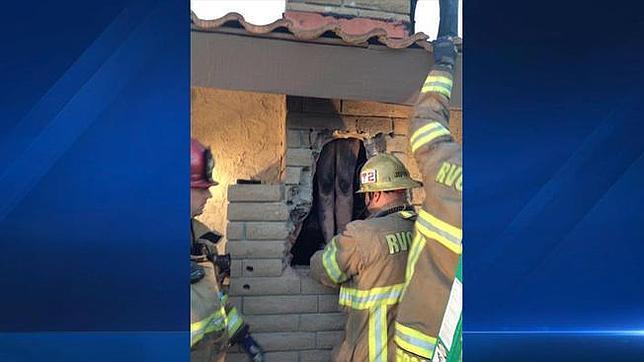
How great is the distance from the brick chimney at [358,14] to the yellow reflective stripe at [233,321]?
1482 mm

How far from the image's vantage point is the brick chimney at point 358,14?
315 centimetres

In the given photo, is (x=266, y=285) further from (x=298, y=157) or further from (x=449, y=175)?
(x=449, y=175)

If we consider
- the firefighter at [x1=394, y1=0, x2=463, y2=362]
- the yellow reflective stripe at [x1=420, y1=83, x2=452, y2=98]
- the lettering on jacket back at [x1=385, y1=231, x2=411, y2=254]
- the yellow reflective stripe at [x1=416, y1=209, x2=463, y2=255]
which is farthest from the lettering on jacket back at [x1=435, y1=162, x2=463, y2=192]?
the lettering on jacket back at [x1=385, y1=231, x2=411, y2=254]

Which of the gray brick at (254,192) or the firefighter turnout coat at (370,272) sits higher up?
the gray brick at (254,192)

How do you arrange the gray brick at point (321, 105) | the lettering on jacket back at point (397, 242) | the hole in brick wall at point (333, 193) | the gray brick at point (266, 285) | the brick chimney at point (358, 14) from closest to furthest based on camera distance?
the lettering on jacket back at point (397, 242) < the gray brick at point (266, 285) < the brick chimney at point (358, 14) < the gray brick at point (321, 105) < the hole in brick wall at point (333, 193)

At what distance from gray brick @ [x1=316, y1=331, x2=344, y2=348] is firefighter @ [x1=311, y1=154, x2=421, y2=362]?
127mm

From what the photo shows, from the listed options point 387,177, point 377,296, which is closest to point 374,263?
point 377,296

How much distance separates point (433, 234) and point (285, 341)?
0.94 metres

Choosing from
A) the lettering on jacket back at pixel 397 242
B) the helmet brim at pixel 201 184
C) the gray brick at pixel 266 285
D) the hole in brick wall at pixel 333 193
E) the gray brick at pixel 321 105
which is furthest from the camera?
the hole in brick wall at pixel 333 193

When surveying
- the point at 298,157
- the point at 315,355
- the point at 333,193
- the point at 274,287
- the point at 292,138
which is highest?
the point at 292,138

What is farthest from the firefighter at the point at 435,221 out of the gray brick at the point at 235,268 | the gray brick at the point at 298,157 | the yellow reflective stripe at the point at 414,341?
the gray brick at the point at 298,157

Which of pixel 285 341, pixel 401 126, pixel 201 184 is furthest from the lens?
pixel 401 126

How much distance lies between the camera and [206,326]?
1926 mm

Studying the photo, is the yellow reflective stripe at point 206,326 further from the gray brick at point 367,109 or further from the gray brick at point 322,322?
the gray brick at point 367,109
